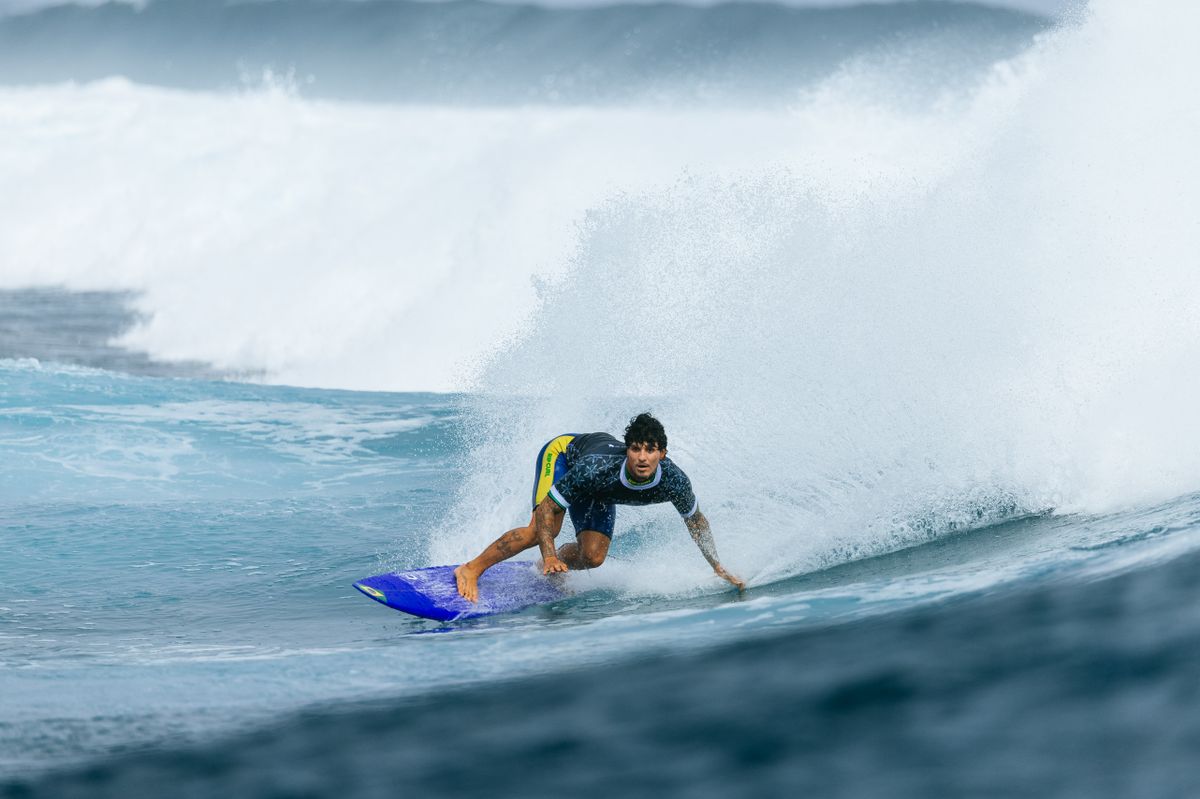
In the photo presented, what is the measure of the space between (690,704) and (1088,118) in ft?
25.1

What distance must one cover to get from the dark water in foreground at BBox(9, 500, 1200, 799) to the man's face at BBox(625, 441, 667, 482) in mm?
1596

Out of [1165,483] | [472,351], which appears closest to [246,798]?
[1165,483]

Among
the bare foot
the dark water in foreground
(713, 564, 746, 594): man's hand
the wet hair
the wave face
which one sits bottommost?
the dark water in foreground

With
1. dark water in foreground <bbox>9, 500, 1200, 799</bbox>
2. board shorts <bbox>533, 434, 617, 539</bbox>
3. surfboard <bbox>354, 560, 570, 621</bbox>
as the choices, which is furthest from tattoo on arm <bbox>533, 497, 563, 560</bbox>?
dark water in foreground <bbox>9, 500, 1200, 799</bbox>

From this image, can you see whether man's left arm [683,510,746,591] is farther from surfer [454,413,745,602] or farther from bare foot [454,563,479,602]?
bare foot [454,563,479,602]

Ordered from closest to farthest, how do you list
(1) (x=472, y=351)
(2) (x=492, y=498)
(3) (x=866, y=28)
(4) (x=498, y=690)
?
(4) (x=498, y=690) < (2) (x=492, y=498) < (1) (x=472, y=351) < (3) (x=866, y=28)

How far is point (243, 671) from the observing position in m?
5.80

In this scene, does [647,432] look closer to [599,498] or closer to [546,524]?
[599,498]

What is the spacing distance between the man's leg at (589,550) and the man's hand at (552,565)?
20.6 inches

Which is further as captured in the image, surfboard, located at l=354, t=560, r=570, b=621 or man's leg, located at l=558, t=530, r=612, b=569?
man's leg, located at l=558, t=530, r=612, b=569

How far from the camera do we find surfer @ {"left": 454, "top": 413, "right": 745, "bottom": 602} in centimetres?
672

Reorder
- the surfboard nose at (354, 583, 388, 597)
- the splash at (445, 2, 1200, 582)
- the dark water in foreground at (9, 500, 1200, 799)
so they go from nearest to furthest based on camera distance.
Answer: the dark water in foreground at (9, 500, 1200, 799), the surfboard nose at (354, 583, 388, 597), the splash at (445, 2, 1200, 582)

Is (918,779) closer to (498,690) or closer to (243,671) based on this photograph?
(498,690)

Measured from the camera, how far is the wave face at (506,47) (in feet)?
102
